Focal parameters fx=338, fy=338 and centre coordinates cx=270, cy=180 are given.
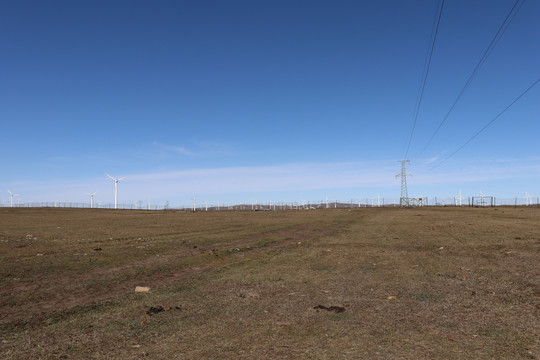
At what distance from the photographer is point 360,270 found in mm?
8469

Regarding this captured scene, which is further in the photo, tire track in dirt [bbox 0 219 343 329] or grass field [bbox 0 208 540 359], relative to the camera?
tire track in dirt [bbox 0 219 343 329]

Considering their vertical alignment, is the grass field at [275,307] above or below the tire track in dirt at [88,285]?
above

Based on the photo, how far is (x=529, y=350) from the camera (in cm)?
376

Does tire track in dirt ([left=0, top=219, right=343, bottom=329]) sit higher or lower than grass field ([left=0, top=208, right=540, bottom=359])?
lower

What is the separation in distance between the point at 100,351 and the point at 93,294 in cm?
303

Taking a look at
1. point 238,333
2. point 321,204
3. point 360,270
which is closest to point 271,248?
point 360,270

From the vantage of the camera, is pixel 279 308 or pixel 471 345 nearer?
pixel 471 345

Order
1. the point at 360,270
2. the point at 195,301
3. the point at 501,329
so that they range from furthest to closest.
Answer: the point at 360,270 → the point at 195,301 → the point at 501,329

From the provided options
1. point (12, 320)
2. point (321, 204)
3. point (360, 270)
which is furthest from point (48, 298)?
point (321, 204)

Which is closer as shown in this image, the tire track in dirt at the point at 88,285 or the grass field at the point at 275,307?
the grass field at the point at 275,307

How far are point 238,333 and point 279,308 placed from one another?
1.21 meters

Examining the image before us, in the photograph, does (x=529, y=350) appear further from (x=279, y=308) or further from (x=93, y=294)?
(x=93, y=294)

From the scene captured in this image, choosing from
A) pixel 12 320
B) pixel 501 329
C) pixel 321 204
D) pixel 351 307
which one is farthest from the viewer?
pixel 321 204

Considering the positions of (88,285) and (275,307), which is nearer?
(275,307)
